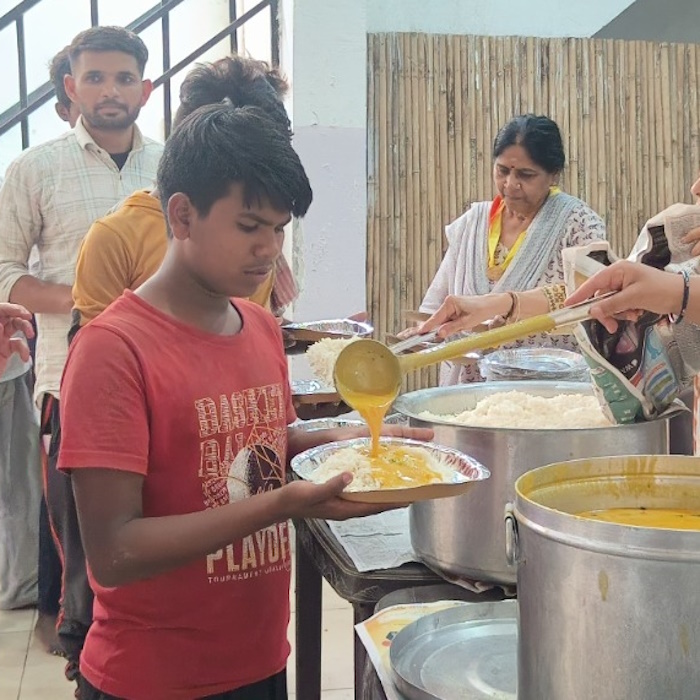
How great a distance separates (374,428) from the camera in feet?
4.58

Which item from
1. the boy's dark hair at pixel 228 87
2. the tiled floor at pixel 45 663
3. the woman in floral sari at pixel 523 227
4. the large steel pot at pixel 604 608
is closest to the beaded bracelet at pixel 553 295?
the woman in floral sari at pixel 523 227

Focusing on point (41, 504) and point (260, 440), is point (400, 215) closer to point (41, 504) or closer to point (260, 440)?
point (41, 504)

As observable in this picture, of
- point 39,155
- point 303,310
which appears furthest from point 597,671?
point 303,310

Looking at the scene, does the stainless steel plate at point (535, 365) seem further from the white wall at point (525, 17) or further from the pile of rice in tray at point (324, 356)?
the white wall at point (525, 17)

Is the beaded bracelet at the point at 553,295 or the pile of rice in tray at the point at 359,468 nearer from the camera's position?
the pile of rice in tray at the point at 359,468

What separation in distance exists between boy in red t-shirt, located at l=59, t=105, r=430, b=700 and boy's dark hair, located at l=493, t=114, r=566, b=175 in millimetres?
1842

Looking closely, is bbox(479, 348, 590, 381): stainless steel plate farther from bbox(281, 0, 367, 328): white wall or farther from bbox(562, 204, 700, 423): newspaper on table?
bbox(281, 0, 367, 328): white wall

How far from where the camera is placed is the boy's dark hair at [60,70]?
288 centimetres

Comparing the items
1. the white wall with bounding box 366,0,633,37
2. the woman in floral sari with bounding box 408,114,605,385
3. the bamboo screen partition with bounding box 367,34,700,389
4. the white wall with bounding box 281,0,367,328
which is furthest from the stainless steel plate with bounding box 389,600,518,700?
the white wall with bounding box 366,0,633,37

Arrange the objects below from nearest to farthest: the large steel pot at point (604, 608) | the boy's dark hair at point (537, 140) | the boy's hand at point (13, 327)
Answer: the large steel pot at point (604, 608)
the boy's hand at point (13, 327)
the boy's dark hair at point (537, 140)

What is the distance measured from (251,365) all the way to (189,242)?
0.22 m

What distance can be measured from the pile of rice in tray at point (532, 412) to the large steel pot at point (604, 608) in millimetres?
564

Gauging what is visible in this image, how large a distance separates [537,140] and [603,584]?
2.52 metres

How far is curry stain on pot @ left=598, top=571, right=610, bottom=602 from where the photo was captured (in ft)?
2.43
